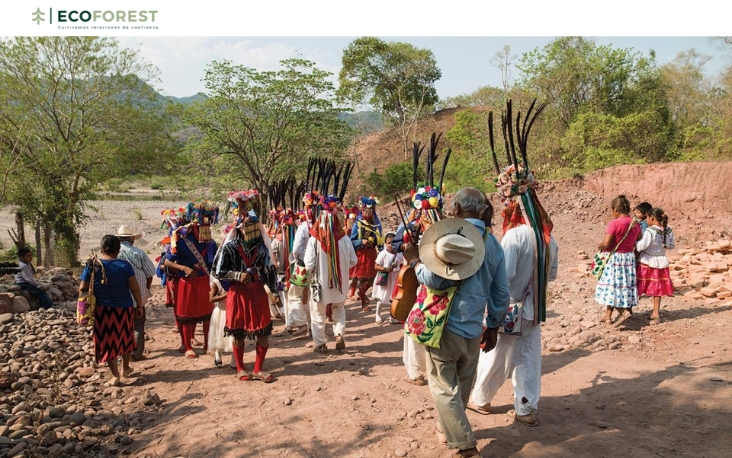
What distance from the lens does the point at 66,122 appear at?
15562mm

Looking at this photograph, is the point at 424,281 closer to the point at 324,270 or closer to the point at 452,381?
the point at 452,381

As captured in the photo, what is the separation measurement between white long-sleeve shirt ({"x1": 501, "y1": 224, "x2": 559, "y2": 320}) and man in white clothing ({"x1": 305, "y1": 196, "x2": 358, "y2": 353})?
2.81 metres

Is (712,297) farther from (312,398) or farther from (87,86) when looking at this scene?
(87,86)

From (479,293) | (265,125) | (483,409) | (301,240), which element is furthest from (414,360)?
(265,125)

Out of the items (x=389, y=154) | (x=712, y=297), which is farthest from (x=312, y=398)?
(x=389, y=154)

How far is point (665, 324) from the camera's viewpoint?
6.54 meters

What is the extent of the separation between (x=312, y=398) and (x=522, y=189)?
9.22ft

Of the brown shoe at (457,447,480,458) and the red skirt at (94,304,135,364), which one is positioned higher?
the red skirt at (94,304,135,364)

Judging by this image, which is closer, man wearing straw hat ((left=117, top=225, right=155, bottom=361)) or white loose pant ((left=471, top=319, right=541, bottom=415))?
white loose pant ((left=471, top=319, right=541, bottom=415))

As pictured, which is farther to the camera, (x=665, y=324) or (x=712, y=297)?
(x=712, y=297)

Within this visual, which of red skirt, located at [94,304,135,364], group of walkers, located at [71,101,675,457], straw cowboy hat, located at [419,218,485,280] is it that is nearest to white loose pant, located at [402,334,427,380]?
group of walkers, located at [71,101,675,457]

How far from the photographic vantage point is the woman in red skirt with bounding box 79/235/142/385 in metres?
5.05

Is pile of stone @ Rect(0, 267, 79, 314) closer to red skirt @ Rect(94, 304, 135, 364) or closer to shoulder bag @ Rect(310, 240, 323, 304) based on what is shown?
red skirt @ Rect(94, 304, 135, 364)

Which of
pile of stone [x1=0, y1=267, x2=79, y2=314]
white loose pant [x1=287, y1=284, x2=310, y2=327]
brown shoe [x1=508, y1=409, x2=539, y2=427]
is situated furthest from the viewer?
pile of stone [x1=0, y1=267, x2=79, y2=314]
